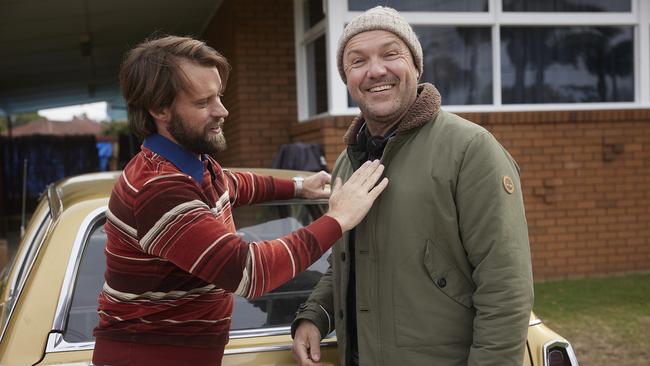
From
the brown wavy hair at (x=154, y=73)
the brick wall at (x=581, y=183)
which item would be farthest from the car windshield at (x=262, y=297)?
the brick wall at (x=581, y=183)

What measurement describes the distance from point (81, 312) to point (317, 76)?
5.47 m

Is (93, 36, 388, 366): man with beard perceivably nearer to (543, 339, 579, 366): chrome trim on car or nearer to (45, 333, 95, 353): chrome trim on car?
(45, 333, 95, 353): chrome trim on car

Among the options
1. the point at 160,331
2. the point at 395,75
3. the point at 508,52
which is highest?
the point at 508,52

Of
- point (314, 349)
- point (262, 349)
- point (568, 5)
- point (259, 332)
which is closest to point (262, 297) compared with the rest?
point (259, 332)

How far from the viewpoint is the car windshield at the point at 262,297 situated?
7.66 feet

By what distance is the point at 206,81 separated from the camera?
1938 millimetres

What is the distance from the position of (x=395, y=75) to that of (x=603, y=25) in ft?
20.5

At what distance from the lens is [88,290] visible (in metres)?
2.44

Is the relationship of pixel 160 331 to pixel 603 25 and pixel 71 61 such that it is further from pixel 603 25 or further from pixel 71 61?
pixel 71 61

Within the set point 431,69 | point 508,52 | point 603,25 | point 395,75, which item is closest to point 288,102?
point 431,69

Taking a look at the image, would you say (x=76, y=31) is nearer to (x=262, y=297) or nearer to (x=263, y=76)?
(x=263, y=76)

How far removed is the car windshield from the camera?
234 centimetres

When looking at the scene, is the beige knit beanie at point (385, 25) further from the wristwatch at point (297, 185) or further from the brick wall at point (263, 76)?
the brick wall at point (263, 76)

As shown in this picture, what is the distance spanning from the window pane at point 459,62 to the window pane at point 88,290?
4.93 metres
